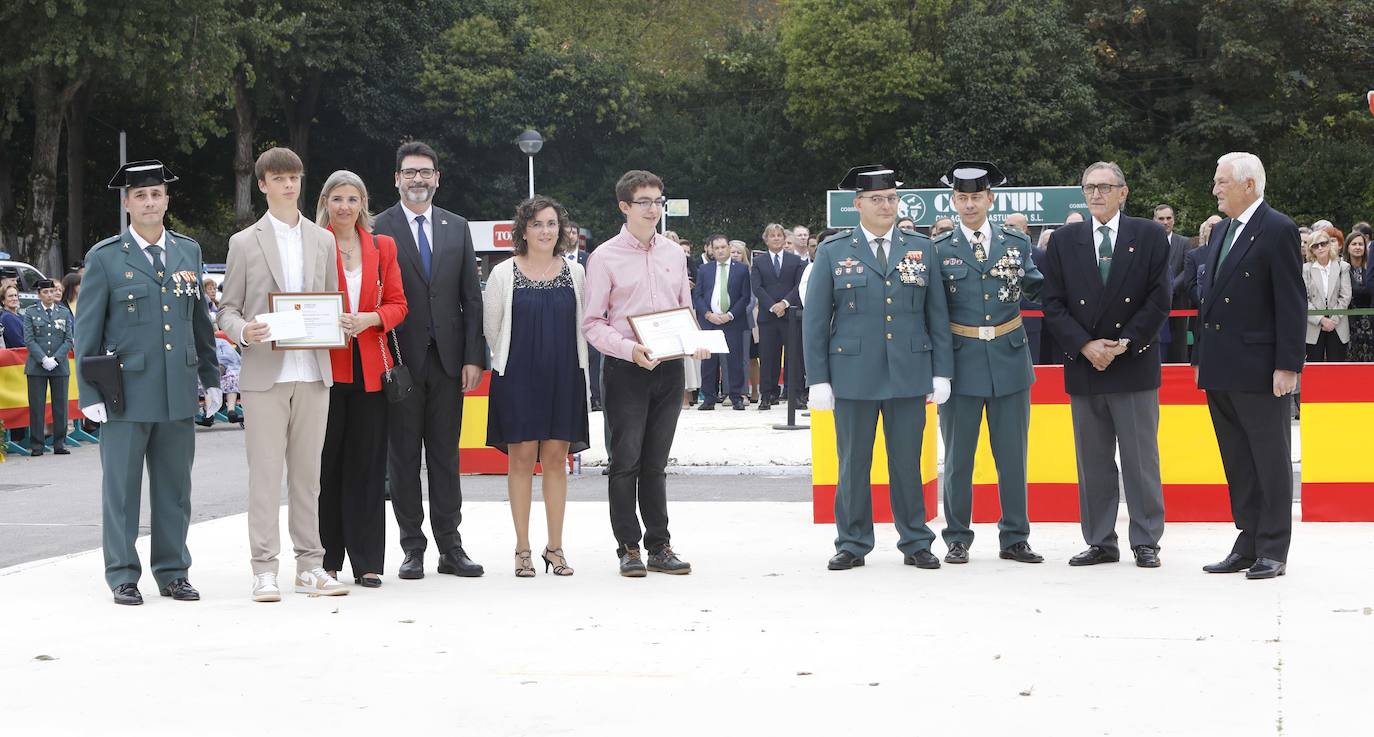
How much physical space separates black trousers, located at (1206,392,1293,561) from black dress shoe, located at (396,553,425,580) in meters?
4.10

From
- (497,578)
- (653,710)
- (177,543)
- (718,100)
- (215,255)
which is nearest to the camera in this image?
(653,710)

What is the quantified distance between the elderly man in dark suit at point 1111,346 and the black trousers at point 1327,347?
30.1 feet

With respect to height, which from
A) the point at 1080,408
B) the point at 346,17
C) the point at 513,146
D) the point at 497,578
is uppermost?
the point at 346,17

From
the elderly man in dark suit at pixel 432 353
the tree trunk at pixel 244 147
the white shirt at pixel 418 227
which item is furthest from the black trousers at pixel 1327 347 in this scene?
the tree trunk at pixel 244 147

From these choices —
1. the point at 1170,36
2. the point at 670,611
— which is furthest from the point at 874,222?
the point at 1170,36

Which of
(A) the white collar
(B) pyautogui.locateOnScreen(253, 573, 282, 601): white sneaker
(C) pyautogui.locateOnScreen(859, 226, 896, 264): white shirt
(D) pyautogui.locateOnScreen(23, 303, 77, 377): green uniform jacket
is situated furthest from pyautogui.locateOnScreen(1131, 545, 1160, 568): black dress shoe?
(D) pyautogui.locateOnScreen(23, 303, 77, 377): green uniform jacket

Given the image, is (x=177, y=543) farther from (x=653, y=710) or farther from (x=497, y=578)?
(x=653, y=710)

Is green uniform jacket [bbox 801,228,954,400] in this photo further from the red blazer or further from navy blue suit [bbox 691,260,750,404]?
navy blue suit [bbox 691,260,750,404]

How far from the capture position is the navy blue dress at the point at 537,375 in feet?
26.8

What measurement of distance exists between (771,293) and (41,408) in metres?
8.05

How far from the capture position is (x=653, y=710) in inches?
212

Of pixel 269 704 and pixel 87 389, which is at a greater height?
pixel 87 389

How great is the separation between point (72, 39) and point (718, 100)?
26.6 m

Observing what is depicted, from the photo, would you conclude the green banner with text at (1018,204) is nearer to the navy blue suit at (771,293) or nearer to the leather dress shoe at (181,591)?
the navy blue suit at (771,293)
